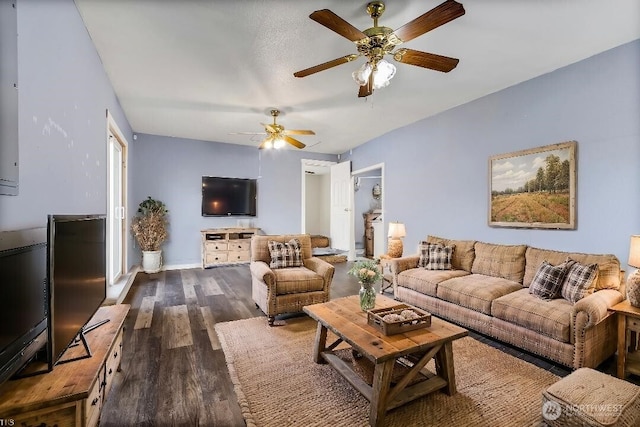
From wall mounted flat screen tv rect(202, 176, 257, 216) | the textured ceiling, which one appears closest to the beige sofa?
the textured ceiling

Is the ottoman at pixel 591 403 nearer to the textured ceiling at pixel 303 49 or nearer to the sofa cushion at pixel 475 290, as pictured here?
the sofa cushion at pixel 475 290

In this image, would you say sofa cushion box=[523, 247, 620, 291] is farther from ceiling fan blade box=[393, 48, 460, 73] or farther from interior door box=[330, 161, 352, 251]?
interior door box=[330, 161, 352, 251]

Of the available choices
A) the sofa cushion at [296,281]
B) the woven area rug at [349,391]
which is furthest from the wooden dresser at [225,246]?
the woven area rug at [349,391]

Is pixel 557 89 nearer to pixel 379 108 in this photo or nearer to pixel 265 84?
pixel 379 108

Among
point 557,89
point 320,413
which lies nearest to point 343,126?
point 557,89

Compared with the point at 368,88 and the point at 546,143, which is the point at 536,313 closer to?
the point at 546,143

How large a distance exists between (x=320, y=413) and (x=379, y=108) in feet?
12.3

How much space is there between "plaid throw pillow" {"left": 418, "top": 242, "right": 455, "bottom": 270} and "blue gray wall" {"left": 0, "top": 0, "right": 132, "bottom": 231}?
360cm

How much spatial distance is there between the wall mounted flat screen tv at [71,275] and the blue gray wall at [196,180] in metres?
4.26

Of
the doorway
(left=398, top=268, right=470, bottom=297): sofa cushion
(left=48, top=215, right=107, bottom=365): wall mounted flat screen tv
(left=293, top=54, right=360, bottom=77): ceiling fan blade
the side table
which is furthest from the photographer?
the doorway

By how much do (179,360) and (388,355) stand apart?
1750mm

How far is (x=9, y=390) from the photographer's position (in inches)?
42.8

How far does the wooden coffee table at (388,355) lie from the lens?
5.49ft

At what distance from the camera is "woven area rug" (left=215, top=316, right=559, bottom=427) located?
5.66 ft
